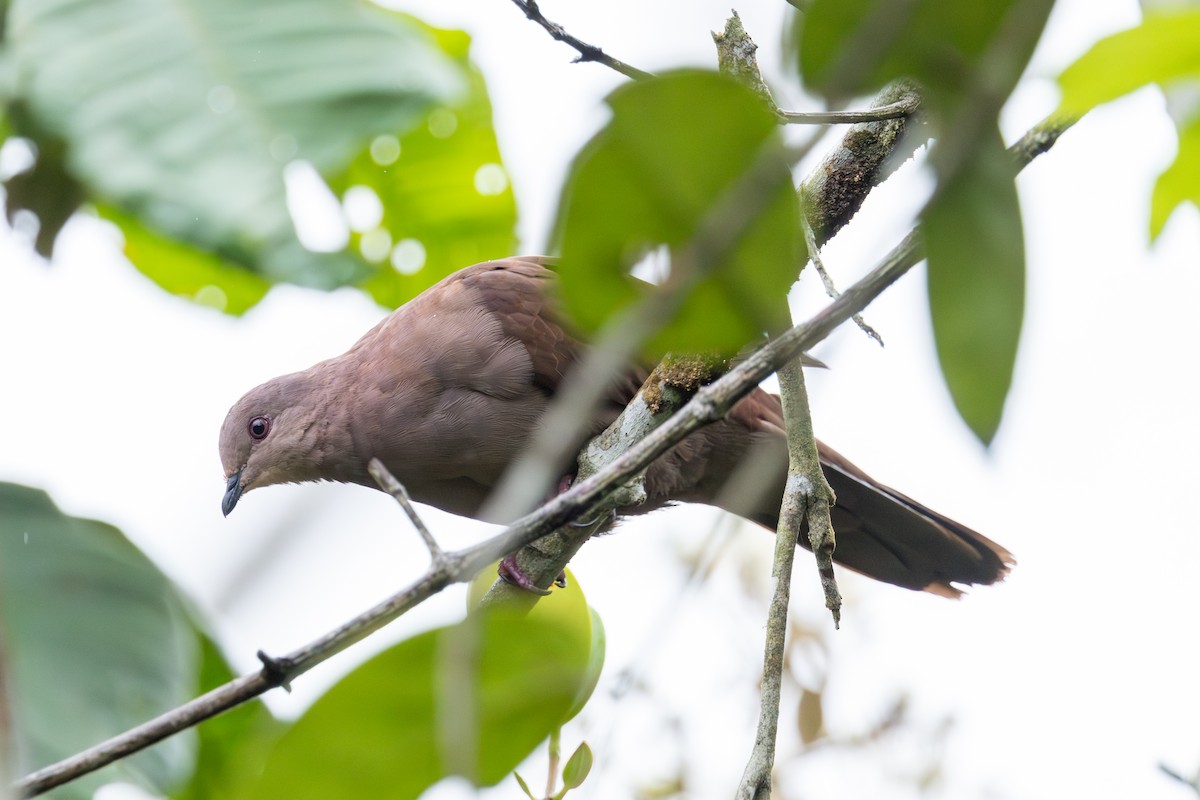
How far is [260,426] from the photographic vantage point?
15.0 feet

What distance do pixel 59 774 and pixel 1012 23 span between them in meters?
1.15

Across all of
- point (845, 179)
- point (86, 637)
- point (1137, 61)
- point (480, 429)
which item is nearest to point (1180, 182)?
point (1137, 61)

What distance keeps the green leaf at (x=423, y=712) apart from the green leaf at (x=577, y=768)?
3.60 ft

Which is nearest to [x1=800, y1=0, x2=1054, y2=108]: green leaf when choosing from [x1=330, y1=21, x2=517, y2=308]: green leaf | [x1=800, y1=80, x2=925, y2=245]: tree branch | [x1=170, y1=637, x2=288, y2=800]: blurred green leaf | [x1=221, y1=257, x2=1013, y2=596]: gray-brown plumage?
[x1=800, y1=80, x2=925, y2=245]: tree branch

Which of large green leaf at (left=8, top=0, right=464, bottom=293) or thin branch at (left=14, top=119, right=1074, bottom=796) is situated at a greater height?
large green leaf at (left=8, top=0, right=464, bottom=293)

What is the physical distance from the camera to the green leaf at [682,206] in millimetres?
603

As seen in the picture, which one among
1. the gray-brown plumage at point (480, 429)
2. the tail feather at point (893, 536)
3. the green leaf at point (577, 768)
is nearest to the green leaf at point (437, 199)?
the gray-brown plumage at point (480, 429)

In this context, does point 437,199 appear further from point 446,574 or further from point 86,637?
point 446,574

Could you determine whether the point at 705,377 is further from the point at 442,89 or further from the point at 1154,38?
the point at 1154,38

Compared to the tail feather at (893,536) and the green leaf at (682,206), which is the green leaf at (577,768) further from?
the tail feather at (893,536)

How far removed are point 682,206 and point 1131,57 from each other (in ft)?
0.89

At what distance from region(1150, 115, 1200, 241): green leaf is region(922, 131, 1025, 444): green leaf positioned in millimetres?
314

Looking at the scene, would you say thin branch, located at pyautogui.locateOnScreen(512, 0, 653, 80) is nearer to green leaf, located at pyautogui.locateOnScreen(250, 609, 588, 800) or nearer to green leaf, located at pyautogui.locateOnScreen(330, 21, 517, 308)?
green leaf, located at pyautogui.locateOnScreen(330, 21, 517, 308)

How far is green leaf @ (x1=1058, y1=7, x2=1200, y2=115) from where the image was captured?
0.63 m
